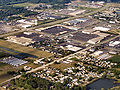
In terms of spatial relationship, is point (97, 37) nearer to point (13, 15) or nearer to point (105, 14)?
point (105, 14)

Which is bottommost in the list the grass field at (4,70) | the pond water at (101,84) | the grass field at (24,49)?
the pond water at (101,84)

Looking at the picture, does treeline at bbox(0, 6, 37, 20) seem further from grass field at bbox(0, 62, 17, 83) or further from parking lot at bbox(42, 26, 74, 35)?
grass field at bbox(0, 62, 17, 83)

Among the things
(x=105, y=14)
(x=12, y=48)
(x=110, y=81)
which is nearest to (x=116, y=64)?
(x=110, y=81)

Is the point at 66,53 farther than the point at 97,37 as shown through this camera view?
No

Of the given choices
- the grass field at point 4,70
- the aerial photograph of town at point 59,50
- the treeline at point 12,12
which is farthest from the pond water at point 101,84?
the treeline at point 12,12

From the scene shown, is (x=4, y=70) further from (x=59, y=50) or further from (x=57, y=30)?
(x=57, y=30)

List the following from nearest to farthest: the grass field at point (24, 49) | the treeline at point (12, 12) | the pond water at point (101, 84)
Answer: the pond water at point (101, 84) → the grass field at point (24, 49) → the treeline at point (12, 12)

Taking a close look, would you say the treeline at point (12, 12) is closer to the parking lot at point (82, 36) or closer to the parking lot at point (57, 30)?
the parking lot at point (57, 30)

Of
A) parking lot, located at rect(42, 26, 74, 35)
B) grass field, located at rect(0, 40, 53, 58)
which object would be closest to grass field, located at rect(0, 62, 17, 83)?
grass field, located at rect(0, 40, 53, 58)

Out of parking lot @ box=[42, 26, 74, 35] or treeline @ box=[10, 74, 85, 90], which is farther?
parking lot @ box=[42, 26, 74, 35]
